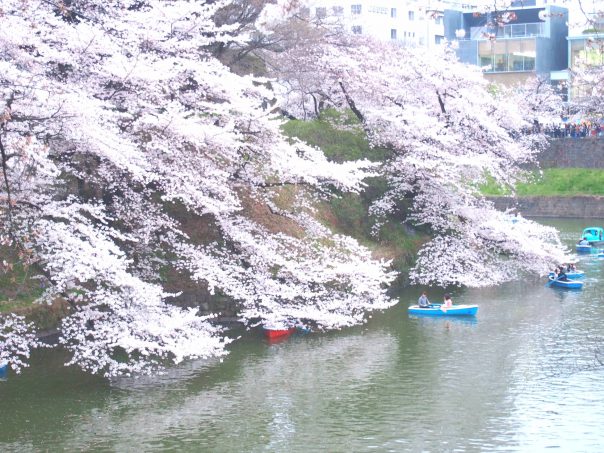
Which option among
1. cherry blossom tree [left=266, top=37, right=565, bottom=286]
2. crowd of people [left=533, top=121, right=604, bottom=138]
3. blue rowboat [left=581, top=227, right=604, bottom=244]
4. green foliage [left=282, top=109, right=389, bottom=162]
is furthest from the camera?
crowd of people [left=533, top=121, right=604, bottom=138]

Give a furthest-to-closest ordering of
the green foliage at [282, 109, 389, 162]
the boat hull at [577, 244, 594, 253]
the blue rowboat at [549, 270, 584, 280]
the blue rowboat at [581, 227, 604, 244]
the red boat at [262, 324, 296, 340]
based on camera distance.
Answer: the blue rowboat at [581, 227, 604, 244]
the boat hull at [577, 244, 594, 253]
the green foliage at [282, 109, 389, 162]
the blue rowboat at [549, 270, 584, 280]
the red boat at [262, 324, 296, 340]

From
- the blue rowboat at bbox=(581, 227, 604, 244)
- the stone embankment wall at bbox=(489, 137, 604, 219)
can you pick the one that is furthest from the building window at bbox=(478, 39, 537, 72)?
the blue rowboat at bbox=(581, 227, 604, 244)

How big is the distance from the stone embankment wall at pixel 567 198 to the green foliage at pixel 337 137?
19149 millimetres

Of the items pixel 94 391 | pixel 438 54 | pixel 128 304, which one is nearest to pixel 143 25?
pixel 128 304

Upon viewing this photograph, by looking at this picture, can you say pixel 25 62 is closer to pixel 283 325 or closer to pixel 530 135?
pixel 283 325

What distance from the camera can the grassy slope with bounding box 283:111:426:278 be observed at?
30.2 metres

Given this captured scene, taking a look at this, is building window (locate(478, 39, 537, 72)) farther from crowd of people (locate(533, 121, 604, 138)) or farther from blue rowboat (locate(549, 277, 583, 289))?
blue rowboat (locate(549, 277, 583, 289))

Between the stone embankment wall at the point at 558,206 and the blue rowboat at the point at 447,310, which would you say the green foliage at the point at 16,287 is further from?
the stone embankment wall at the point at 558,206

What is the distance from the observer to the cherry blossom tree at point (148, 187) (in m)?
17.8

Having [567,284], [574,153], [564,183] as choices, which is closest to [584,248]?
[567,284]

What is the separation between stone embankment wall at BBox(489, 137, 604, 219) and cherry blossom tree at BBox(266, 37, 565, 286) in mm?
17214

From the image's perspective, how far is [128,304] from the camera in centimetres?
1875

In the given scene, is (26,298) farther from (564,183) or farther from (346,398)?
(564,183)

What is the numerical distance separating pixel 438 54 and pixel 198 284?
15.8 m
